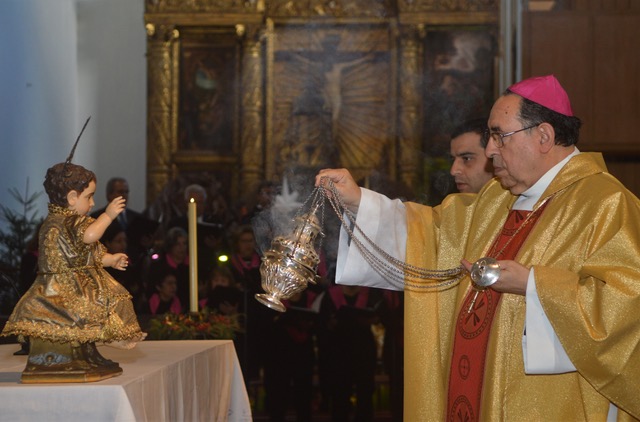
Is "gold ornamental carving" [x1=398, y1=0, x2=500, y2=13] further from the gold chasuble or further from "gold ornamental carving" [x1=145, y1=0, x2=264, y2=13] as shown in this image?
the gold chasuble

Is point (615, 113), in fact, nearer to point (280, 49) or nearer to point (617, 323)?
point (617, 323)

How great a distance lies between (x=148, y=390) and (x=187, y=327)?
1.57 meters

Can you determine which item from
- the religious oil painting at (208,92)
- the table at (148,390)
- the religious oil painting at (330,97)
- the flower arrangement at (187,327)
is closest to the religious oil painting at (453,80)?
the religious oil painting at (330,97)

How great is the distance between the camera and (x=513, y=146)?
109 inches

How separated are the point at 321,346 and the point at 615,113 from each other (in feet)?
8.57

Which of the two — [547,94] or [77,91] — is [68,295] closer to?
[547,94]

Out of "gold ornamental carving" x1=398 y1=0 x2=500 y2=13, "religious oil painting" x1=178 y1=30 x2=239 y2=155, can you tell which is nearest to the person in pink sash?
"religious oil painting" x1=178 y1=30 x2=239 y2=155

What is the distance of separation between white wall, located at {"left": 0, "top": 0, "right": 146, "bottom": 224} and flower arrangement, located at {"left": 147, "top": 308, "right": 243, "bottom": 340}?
4.40m

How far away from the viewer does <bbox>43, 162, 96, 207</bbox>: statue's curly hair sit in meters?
2.45

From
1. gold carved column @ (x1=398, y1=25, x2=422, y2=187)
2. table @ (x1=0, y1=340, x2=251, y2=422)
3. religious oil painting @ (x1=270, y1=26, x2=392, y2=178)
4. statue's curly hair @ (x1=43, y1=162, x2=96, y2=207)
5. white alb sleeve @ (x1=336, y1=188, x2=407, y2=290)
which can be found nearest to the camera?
table @ (x1=0, y1=340, x2=251, y2=422)

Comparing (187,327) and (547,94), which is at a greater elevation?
(547,94)

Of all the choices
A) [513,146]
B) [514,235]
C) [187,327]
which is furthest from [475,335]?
[187,327]

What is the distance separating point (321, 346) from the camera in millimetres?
6672

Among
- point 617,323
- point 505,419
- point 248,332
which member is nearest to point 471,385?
point 505,419
